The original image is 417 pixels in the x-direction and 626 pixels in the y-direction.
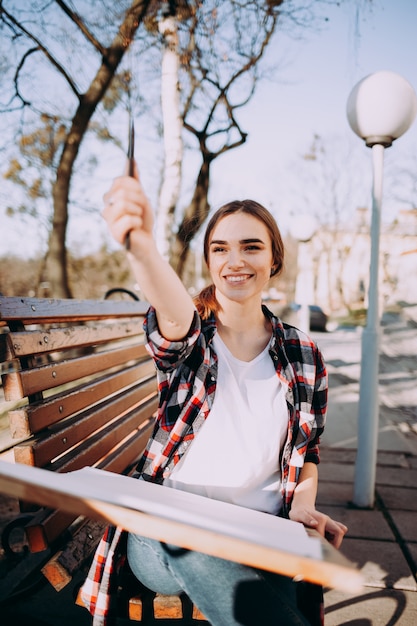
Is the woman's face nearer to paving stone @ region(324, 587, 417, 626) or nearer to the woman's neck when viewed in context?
the woman's neck

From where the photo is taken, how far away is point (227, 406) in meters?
1.54

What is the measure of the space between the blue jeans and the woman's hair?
0.78 meters

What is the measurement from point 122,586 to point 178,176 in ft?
17.1

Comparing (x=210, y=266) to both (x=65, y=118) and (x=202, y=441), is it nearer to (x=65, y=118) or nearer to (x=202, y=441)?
(x=202, y=441)

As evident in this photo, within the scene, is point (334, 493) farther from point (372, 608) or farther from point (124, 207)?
point (124, 207)

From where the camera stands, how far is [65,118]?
8.27 metres

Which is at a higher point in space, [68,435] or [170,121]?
[170,121]

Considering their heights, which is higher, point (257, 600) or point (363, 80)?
point (363, 80)

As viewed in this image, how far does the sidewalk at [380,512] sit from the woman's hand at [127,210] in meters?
1.97

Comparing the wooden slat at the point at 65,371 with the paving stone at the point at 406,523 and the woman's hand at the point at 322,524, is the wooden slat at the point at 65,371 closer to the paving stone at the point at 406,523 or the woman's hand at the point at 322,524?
the woman's hand at the point at 322,524

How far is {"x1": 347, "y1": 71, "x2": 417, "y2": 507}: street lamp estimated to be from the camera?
3.01 meters

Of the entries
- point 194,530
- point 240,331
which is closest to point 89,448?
point 240,331

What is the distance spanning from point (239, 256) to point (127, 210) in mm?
741

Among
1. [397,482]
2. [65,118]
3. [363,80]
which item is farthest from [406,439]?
[65,118]
